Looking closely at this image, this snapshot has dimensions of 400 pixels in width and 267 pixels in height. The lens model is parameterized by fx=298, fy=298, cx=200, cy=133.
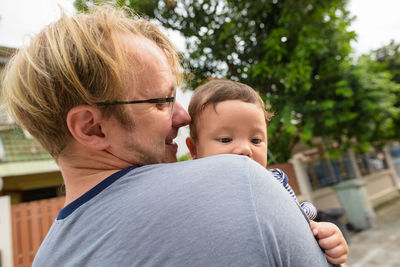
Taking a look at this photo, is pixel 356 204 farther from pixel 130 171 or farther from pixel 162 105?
pixel 130 171

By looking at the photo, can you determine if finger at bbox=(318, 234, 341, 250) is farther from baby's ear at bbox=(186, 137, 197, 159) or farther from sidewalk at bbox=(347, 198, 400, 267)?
sidewalk at bbox=(347, 198, 400, 267)

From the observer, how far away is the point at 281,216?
727 millimetres

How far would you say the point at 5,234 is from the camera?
19.0ft

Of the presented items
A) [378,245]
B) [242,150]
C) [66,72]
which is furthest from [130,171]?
[378,245]

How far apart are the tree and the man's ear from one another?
5.00 m

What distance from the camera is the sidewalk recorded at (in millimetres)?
6164

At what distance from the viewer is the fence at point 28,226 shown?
5867 mm

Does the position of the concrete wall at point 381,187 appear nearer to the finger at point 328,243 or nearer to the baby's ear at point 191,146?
the baby's ear at point 191,146

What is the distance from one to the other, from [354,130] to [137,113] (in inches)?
305

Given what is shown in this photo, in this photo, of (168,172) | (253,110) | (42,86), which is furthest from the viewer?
(253,110)

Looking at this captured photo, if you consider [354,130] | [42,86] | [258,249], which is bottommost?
[354,130]

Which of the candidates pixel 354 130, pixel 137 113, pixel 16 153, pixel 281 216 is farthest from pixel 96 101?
pixel 16 153

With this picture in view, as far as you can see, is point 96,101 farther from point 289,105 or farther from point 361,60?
point 361,60

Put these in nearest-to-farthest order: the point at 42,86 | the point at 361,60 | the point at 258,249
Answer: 1. the point at 258,249
2. the point at 42,86
3. the point at 361,60
